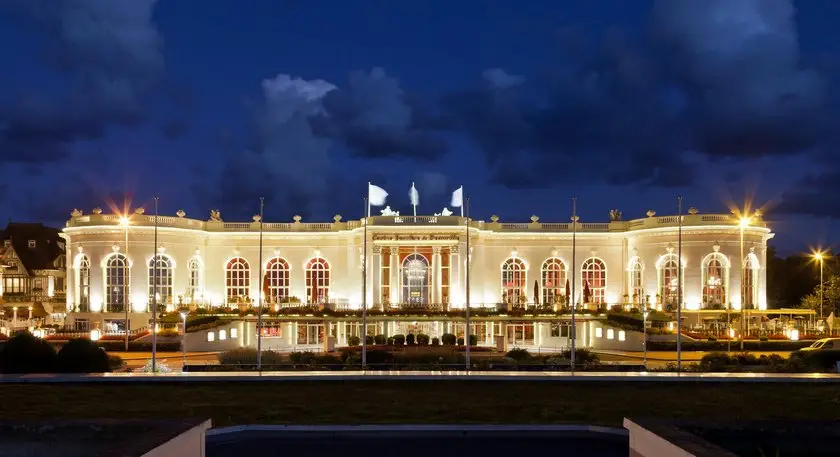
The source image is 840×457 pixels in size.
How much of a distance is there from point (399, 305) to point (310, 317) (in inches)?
279

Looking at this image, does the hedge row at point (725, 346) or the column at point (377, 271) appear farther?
the column at point (377, 271)

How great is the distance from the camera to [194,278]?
73.5m

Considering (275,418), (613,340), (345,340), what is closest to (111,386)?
(275,418)

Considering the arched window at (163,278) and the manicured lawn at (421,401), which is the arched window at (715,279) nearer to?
the manicured lawn at (421,401)

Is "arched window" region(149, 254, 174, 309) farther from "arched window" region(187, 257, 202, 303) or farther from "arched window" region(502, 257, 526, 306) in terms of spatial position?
"arched window" region(502, 257, 526, 306)

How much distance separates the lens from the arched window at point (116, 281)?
69.1 metres

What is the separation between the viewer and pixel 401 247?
70375 millimetres

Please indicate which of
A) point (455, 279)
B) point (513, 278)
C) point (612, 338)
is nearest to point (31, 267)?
point (455, 279)

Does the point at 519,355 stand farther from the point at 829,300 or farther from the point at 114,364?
the point at 829,300

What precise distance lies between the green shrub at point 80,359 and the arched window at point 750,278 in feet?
154

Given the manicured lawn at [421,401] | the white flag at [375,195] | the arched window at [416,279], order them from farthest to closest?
the arched window at [416,279] < the white flag at [375,195] < the manicured lawn at [421,401]

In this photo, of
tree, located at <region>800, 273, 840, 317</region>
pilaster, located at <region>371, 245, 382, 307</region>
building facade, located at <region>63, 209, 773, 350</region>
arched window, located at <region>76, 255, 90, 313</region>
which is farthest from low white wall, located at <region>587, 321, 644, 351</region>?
arched window, located at <region>76, 255, 90, 313</region>

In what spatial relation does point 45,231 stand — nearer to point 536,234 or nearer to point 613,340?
point 536,234

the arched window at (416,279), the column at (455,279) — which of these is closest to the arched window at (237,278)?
the arched window at (416,279)
